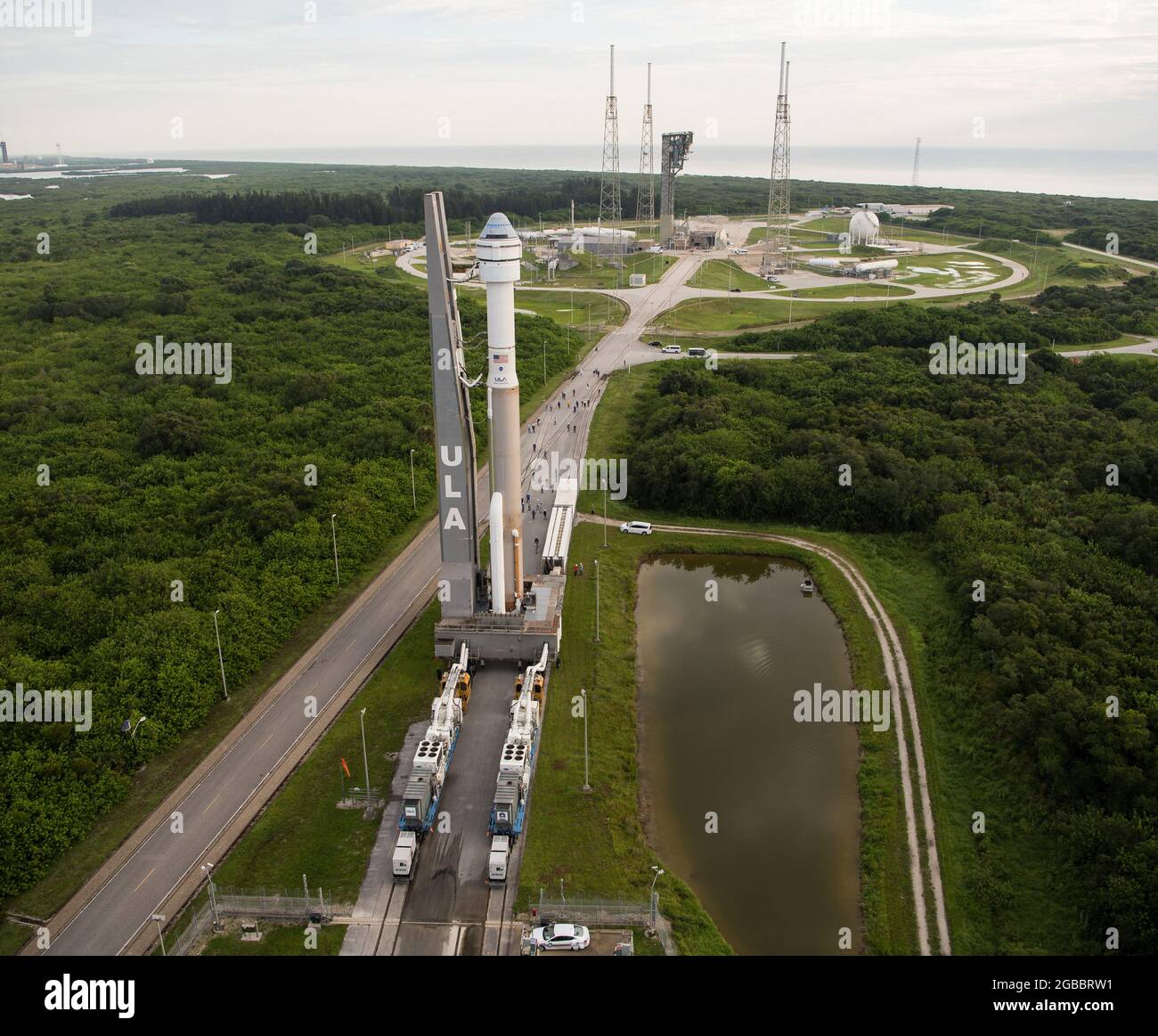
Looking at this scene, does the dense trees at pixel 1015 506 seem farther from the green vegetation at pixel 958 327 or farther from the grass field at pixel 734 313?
the grass field at pixel 734 313

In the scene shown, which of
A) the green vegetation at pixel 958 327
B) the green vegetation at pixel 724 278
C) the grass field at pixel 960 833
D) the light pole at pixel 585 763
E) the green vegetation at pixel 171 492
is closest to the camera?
the grass field at pixel 960 833

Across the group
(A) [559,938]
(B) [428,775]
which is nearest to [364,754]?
(B) [428,775]

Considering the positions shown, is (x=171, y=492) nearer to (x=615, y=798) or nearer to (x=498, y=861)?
(x=615, y=798)

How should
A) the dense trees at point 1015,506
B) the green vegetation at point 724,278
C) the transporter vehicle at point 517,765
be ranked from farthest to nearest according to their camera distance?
the green vegetation at point 724,278 → the dense trees at point 1015,506 → the transporter vehicle at point 517,765

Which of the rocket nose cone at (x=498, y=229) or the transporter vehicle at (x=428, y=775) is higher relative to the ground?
the rocket nose cone at (x=498, y=229)

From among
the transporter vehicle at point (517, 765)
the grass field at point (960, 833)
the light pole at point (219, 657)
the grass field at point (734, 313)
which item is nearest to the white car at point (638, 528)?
the grass field at point (960, 833)

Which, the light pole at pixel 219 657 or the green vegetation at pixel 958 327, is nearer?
the light pole at pixel 219 657
